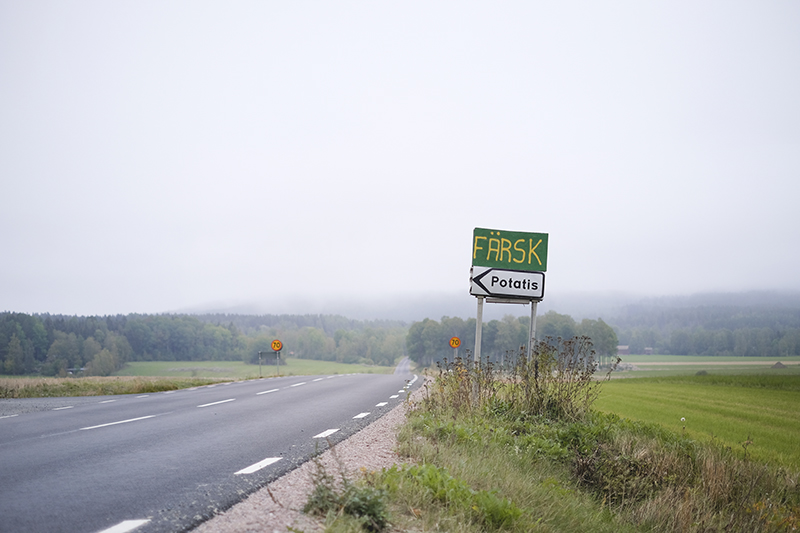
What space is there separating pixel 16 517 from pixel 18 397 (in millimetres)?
14266

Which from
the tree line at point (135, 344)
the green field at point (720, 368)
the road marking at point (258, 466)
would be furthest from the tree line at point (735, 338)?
the road marking at point (258, 466)

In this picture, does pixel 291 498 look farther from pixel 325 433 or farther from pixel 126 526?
pixel 325 433

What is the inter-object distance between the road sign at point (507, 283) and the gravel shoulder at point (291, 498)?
167 inches

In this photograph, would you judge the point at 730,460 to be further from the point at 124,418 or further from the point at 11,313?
the point at 11,313

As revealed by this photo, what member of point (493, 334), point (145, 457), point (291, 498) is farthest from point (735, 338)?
point (291, 498)

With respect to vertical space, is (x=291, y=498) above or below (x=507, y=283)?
below

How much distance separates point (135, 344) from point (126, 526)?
12123cm

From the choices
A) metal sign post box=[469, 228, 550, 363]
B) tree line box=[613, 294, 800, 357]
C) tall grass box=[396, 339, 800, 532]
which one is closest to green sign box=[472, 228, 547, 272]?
metal sign post box=[469, 228, 550, 363]

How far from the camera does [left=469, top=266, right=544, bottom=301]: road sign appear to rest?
10.0 metres

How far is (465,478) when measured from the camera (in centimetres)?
493

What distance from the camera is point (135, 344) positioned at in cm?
10925

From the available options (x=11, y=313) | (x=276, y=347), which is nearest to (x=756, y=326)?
(x=276, y=347)

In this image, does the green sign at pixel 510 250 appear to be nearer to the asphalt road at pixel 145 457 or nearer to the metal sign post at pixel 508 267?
the metal sign post at pixel 508 267

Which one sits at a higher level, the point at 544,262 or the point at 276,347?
the point at 544,262
